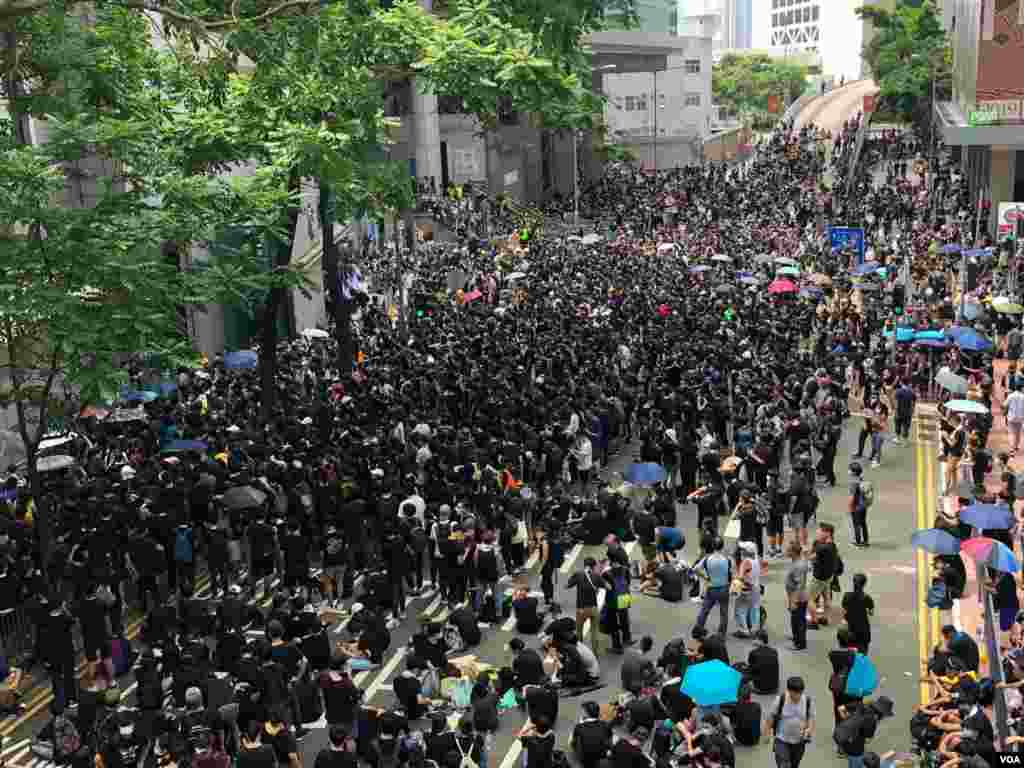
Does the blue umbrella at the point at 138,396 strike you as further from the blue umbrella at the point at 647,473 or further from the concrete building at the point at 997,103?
the concrete building at the point at 997,103

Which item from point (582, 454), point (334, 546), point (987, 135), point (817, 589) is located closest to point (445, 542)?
point (334, 546)

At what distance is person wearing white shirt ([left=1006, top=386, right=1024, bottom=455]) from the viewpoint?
72.6ft

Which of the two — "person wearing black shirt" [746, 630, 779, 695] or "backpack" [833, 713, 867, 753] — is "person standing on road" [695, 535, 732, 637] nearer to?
"person wearing black shirt" [746, 630, 779, 695]

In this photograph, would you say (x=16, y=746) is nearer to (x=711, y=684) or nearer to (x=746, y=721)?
(x=711, y=684)

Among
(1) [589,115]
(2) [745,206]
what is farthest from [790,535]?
(2) [745,206]

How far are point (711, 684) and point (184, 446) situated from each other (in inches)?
461

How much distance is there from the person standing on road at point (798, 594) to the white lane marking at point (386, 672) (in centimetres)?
480

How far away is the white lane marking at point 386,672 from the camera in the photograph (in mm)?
14477

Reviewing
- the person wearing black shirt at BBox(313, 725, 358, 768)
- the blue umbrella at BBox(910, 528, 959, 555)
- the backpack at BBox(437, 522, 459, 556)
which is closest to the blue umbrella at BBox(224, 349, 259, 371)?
the backpack at BBox(437, 522, 459, 556)

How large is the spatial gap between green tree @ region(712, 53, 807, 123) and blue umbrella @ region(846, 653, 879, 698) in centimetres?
13300

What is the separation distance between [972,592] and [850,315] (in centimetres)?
1421

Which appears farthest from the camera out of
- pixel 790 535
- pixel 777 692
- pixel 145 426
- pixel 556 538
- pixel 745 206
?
pixel 745 206

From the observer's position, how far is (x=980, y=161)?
5562 centimetres

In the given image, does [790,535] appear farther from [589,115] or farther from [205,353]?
[205,353]
